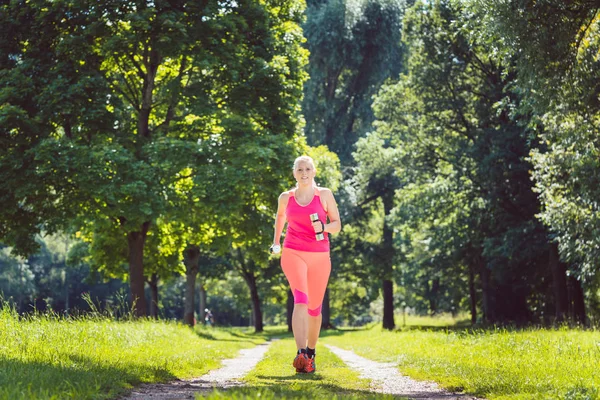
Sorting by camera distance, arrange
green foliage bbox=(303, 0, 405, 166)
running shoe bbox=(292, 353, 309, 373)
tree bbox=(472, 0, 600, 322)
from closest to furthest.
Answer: running shoe bbox=(292, 353, 309, 373), tree bbox=(472, 0, 600, 322), green foliage bbox=(303, 0, 405, 166)

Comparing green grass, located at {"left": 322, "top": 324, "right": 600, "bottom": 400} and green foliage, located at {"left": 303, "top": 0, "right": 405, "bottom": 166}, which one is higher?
green foliage, located at {"left": 303, "top": 0, "right": 405, "bottom": 166}

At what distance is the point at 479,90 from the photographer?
30.3 metres

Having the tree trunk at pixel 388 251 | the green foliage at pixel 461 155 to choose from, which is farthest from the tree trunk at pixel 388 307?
the green foliage at pixel 461 155

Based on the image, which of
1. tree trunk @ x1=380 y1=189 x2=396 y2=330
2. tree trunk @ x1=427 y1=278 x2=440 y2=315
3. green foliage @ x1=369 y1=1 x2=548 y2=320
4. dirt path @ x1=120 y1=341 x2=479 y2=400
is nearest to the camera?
dirt path @ x1=120 y1=341 x2=479 y2=400

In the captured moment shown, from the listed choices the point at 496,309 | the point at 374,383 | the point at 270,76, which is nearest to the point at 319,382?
the point at 374,383

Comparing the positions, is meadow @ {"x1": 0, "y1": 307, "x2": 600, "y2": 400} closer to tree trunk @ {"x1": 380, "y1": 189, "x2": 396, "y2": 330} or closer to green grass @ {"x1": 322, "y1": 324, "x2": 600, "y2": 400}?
green grass @ {"x1": 322, "y1": 324, "x2": 600, "y2": 400}

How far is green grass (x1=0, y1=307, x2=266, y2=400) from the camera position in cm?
662

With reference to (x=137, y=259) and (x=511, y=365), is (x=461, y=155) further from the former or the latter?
(x=511, y=365)

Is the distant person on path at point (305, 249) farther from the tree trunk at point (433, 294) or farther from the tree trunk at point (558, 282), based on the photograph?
the tree trunk at point (433, 294)

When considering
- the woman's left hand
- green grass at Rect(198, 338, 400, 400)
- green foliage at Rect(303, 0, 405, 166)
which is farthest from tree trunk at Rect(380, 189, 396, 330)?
the woman's left hand

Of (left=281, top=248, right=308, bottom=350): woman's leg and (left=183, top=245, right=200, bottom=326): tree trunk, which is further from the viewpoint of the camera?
(left=183, top=245, right=200, bottom=326): tree trunk

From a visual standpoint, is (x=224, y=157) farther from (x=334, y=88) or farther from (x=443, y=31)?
(x=334, y=88)

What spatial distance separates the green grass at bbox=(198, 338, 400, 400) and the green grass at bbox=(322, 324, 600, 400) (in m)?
1.16

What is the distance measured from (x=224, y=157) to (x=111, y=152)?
3168 millimetres
